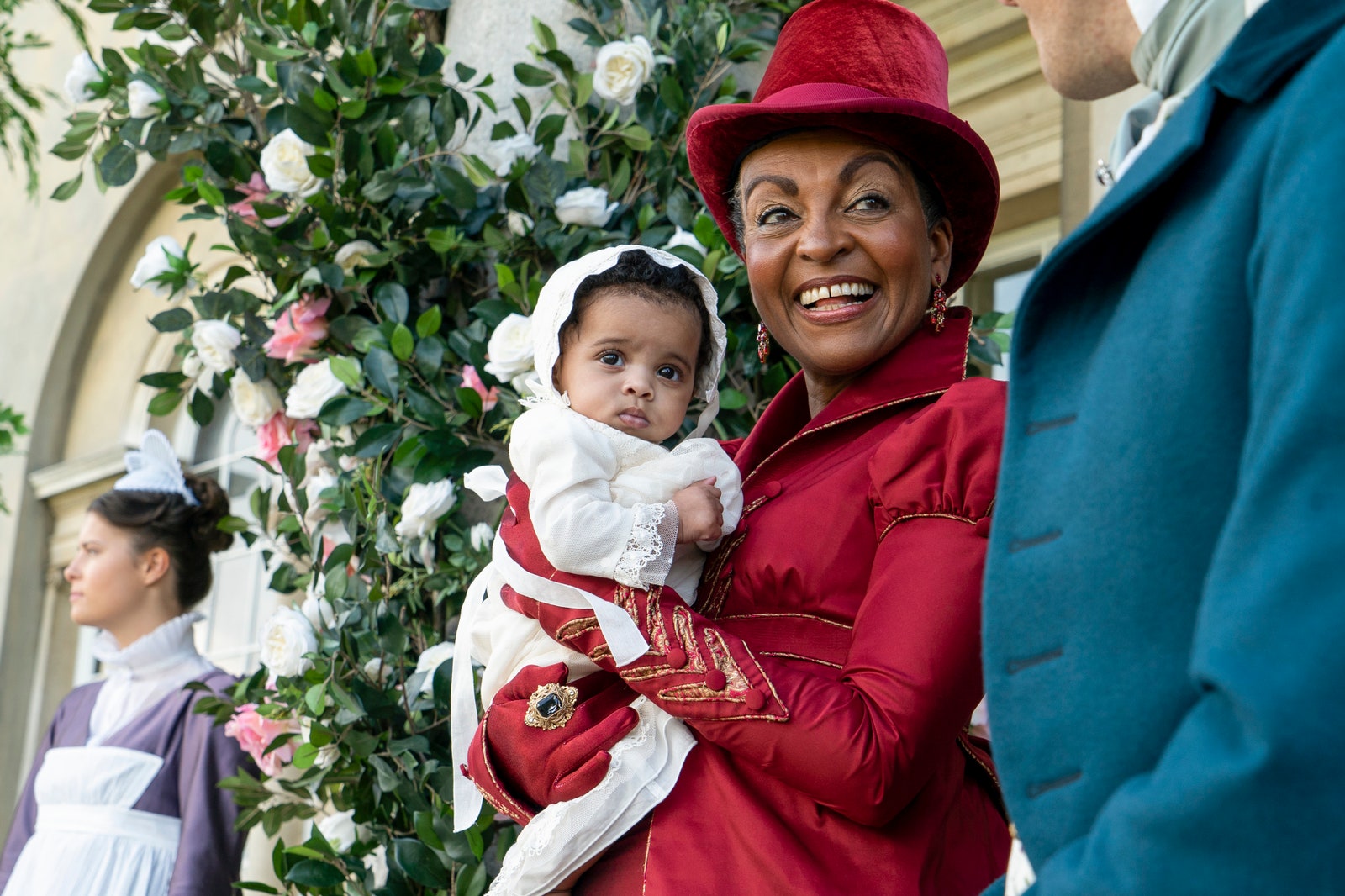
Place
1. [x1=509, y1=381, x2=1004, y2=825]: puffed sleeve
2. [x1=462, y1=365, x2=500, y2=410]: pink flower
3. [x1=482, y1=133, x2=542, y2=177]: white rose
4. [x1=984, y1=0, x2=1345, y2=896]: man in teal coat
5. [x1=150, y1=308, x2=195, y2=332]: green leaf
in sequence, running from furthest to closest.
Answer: [x1=150, y1=308, x2=195, y2=332]: green leaf, [x1=482, y1=133, x2=542, y2=177]: white rose, [x1=462, y1=365, x2=500, y2=410]: pink flower, [x1=509, y1=381, x2=1004, y2=825]: puffed sleeve, [x1=984, y1=0, x2=1345, y2=896]: man in teal coat

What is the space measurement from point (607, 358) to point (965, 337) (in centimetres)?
51

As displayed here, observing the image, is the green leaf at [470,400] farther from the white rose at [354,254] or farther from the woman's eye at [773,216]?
the woman's eye at [773,216]

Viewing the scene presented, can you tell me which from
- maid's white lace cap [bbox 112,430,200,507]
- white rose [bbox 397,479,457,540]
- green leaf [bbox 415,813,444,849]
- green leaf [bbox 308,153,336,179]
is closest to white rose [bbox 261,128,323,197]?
green leaf [bbox 308,153,336,179]

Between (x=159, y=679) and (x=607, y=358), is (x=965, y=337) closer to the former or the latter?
(x=607, y=358)

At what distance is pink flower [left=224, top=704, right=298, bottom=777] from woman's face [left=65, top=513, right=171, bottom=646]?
141 centimetres

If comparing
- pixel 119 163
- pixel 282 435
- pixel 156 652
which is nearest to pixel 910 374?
pixel 282 435

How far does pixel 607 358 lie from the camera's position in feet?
7.15

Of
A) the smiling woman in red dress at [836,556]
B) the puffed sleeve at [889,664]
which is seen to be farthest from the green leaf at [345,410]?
the puffed sleeve at [889,664]

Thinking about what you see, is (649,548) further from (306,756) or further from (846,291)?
(306,756)

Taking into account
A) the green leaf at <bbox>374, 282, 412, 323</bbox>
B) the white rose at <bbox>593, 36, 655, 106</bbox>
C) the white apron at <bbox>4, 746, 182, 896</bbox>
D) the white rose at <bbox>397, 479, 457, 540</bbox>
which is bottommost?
the white apron at <bbox>4, 746, 182, 896</bbox>

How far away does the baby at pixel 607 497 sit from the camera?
183 cm

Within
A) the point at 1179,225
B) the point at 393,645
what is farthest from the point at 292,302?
the point at 1179,225

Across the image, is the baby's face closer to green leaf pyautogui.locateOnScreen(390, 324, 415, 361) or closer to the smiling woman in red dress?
the smiling woman in red dress

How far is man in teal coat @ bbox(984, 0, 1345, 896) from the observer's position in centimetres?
90
